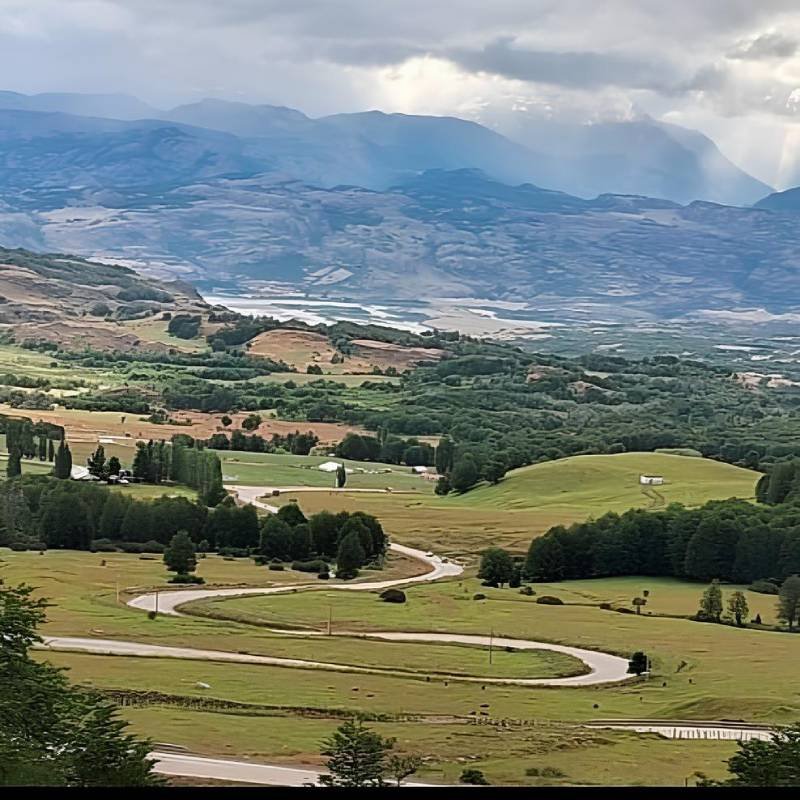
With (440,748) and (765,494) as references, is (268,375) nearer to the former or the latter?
(765,494)

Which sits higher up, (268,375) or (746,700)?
(268,375)

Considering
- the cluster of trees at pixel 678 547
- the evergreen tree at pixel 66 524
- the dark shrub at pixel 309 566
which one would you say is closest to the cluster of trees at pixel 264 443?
the evergreen tree at pixel 66 524

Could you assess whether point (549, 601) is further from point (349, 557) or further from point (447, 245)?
point (447, 245)

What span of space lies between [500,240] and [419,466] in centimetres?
12634

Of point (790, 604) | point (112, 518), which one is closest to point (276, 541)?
point (112, 518)

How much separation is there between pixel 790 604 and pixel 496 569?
5896 millimetres

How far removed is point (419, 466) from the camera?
1571 inches

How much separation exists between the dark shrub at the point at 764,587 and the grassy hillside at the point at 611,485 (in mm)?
6175

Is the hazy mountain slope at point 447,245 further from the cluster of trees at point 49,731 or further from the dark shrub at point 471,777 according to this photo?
the dark shrub at point 471,777

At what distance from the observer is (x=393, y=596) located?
21188mm

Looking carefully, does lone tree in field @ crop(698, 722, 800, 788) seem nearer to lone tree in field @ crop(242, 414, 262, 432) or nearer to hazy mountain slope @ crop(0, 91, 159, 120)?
lone tree in field @ crop(242, 414, 262, 432)
